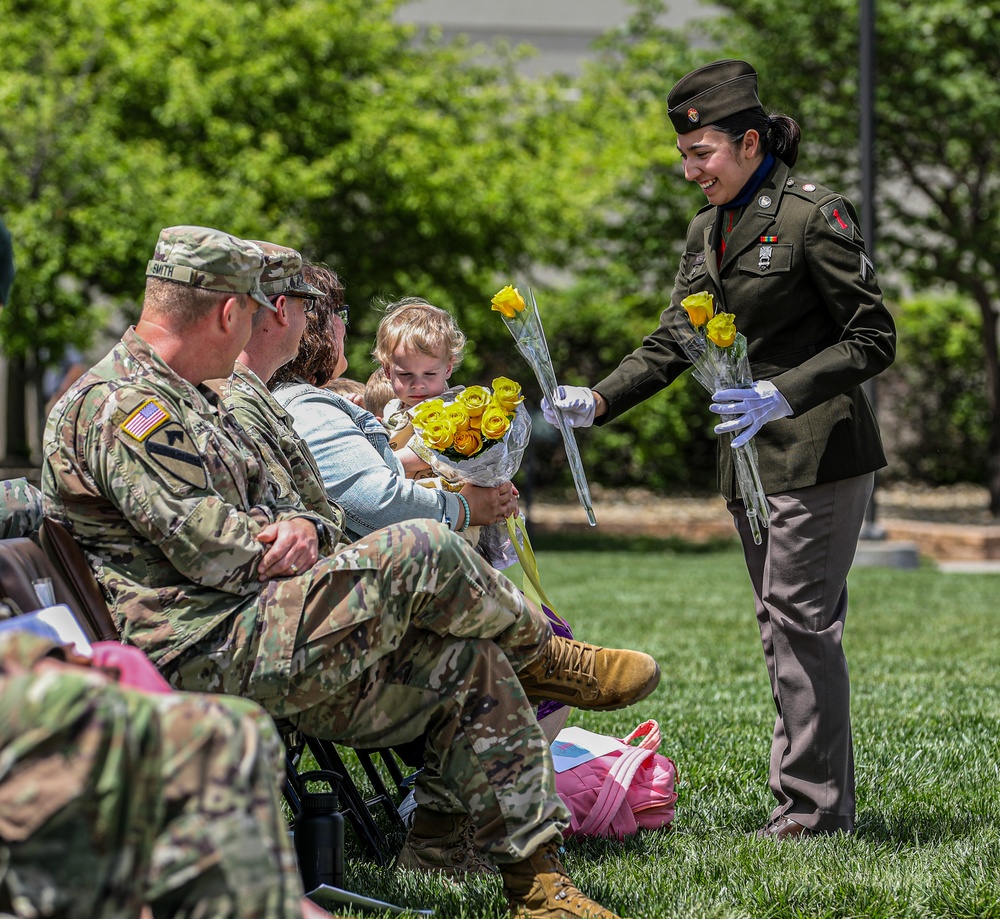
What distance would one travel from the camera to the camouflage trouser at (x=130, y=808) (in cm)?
184

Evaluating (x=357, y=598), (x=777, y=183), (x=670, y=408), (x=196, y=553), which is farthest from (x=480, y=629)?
(x=670, y=408)

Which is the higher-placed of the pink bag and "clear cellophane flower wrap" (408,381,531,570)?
"clear cellophane flower wrap" (408,381,531,570)

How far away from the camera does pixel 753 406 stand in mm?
3660

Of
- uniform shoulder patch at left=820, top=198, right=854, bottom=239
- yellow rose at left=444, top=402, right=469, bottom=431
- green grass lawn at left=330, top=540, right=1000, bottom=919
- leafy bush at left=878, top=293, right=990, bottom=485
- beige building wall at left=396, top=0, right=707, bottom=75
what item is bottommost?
leafy bush at left=878, top=293, right=990, bottom=485

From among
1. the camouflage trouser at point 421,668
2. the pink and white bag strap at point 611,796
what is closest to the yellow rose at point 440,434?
the camouflage trouser at point 421,668

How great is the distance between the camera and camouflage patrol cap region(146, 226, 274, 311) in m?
2.99

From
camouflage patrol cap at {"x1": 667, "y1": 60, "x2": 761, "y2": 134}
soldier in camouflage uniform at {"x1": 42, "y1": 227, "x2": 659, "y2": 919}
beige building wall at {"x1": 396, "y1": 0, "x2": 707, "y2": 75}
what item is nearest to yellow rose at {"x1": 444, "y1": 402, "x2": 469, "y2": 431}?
soldier in camouflage uniform at {"x1": 42, "y1": 227, "x2": 659, "y2": 919}

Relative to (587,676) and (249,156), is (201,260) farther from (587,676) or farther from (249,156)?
(249,156)

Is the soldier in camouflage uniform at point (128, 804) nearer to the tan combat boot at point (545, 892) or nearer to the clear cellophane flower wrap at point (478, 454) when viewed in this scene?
the tan combat boot at point (545, 892)

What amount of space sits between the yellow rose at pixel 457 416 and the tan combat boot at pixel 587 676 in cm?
74

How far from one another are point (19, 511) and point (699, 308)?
1918 millimetres

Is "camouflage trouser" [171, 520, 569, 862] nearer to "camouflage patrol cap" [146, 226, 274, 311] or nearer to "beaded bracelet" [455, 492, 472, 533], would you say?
"camouflage patrol cap" [146, 226, 274, 311]

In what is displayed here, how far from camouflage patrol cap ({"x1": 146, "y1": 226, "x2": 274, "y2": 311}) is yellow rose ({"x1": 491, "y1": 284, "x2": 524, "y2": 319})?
39.7 inches

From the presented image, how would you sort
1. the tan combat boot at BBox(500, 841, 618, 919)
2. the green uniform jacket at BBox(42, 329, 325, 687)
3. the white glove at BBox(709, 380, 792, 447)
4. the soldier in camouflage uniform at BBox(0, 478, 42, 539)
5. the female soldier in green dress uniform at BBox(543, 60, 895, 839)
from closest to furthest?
the green uniform jacket at BBox(42, 329, 325, 687), the tan combat boot at BBox(500, 841, 618, 919), the soldier in camouflage uniform at BBox(0, 478, 42, 539), the white glove at BBox(709, 380, 792, 447), the female soldier in green dress uniform at BBox(543, 60, 895, 839)
